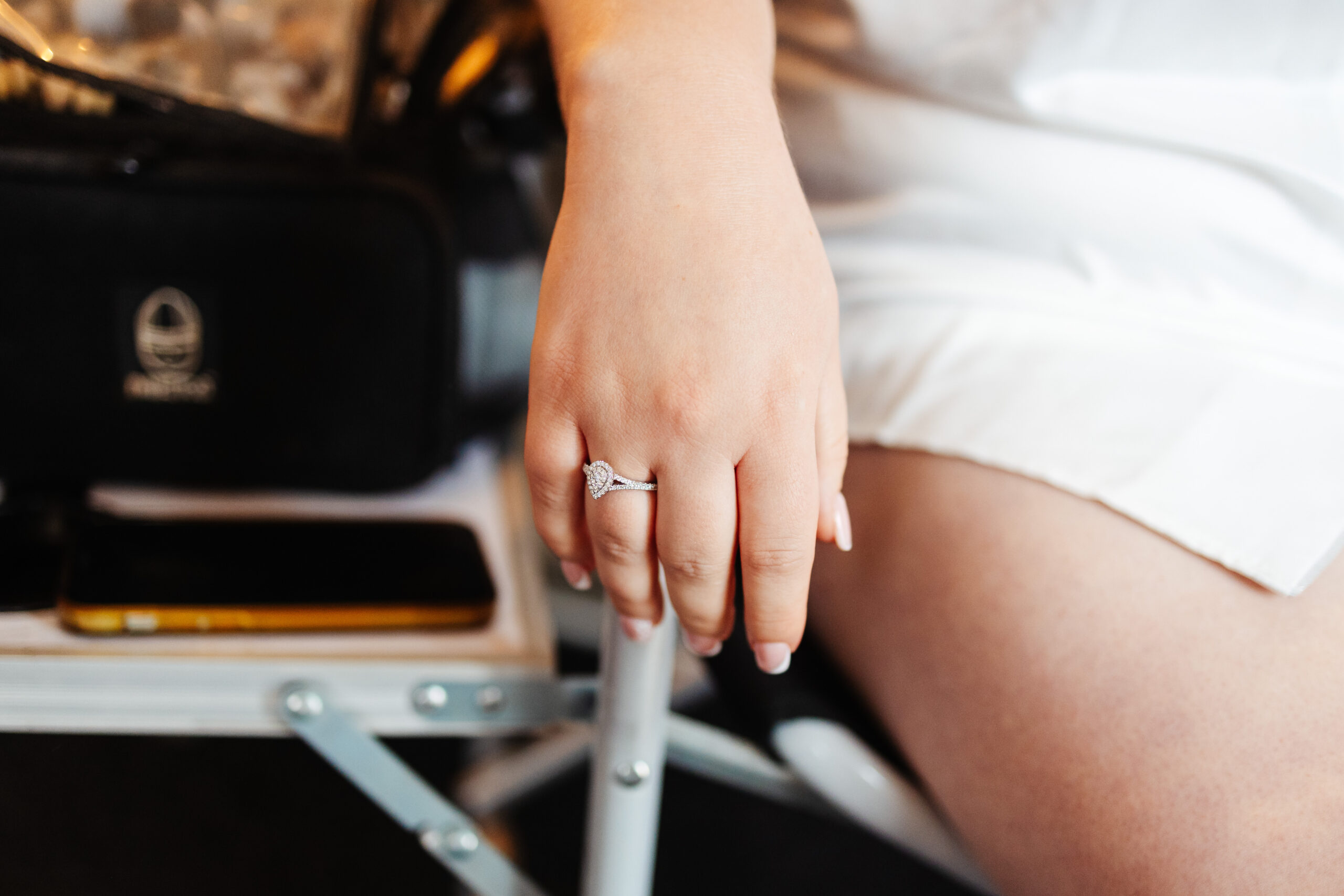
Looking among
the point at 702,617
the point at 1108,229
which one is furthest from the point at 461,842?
the point at 1108,229

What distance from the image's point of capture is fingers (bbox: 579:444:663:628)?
0.34m

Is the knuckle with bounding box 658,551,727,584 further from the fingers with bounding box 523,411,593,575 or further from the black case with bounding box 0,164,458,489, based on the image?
the black case with bounding box 0,164,458,489

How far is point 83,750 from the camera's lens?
0.99 metres

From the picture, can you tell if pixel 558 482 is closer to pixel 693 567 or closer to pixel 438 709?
pixel 693 567

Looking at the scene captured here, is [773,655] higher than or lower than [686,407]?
lower

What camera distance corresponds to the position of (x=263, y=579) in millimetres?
486

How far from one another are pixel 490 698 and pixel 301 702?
0.09 metres

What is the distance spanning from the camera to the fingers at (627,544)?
34 cm

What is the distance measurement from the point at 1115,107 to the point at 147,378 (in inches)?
22.9

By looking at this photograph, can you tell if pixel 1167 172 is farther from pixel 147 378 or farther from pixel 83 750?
pixel 83 750

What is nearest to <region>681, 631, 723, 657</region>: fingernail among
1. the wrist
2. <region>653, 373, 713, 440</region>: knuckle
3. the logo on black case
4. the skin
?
the skin

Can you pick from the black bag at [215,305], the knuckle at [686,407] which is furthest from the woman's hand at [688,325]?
the black bag at [215,305]

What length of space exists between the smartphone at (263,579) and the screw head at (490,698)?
0.15 ft

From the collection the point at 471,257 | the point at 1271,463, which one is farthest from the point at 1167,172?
the point at 471,257
